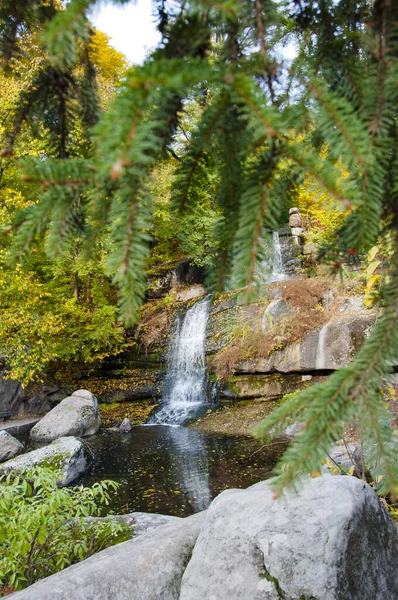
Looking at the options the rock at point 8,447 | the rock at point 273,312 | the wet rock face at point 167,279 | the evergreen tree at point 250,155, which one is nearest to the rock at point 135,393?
the wet rock face at point 167,279

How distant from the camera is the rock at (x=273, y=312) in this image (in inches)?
500

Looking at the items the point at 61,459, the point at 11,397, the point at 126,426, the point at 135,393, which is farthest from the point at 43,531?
the point at 135,393

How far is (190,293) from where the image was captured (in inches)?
661

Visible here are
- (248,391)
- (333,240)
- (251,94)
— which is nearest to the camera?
(251,94)

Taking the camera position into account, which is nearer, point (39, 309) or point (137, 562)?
point (137, 562)

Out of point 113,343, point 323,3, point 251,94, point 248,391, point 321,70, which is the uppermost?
point 323,3

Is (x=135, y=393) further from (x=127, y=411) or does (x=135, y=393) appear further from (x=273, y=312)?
(x=273, y=312)

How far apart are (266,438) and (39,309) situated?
13.6 meters

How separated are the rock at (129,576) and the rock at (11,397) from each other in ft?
37.5

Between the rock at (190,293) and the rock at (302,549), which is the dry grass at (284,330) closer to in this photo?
the rock at (190,293)

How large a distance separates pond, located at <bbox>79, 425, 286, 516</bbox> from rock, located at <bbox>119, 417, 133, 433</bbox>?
15.6 inches

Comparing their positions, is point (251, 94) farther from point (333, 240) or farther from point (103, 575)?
point (103, 575)

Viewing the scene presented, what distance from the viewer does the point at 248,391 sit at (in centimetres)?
1244

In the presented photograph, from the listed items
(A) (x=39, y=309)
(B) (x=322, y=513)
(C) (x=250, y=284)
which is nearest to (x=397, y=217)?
(C) (x=250, y=284)
